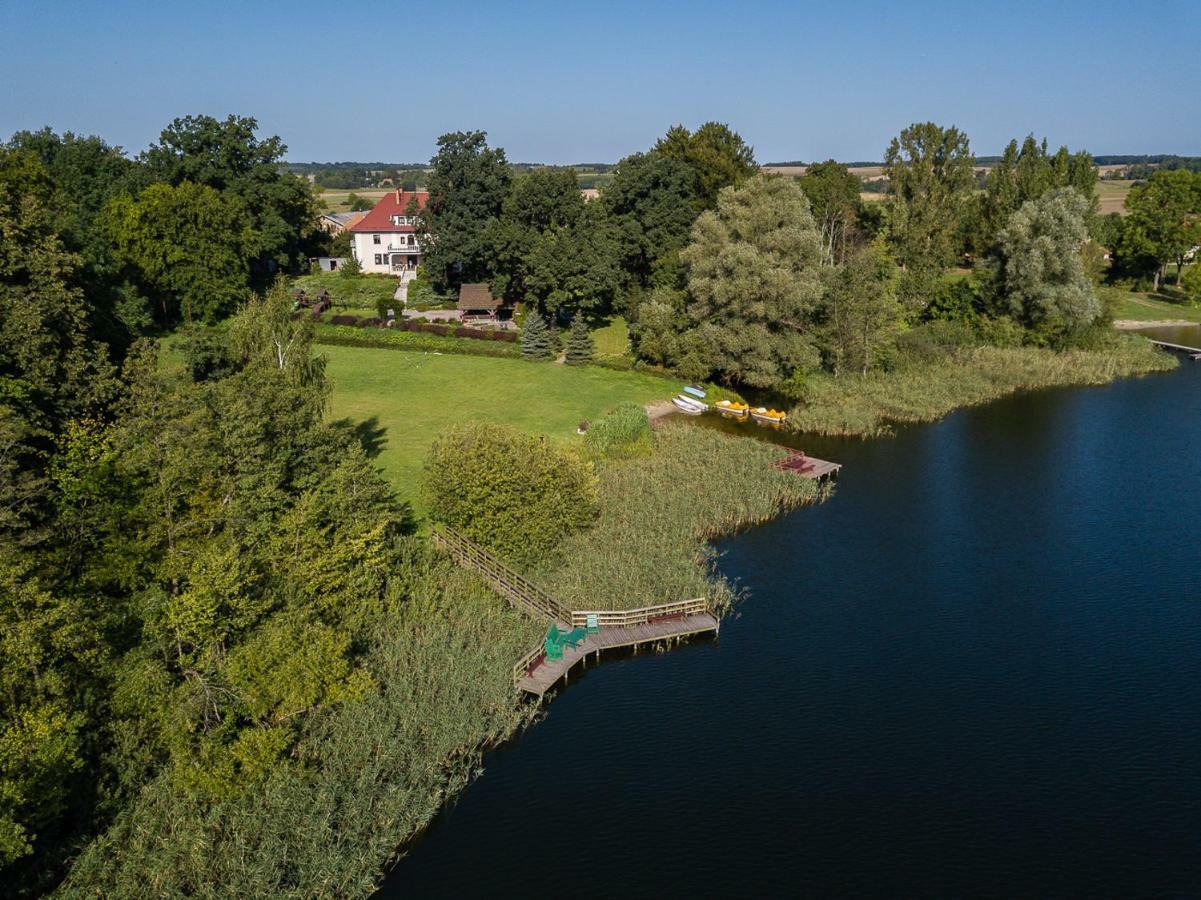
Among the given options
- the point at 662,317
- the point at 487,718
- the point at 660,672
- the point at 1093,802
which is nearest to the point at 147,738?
the point at 487,718

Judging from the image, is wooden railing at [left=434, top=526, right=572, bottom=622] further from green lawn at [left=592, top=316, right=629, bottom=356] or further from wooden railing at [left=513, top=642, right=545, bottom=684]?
green lawn at [left=592, top=316, right=629, bottom=356]

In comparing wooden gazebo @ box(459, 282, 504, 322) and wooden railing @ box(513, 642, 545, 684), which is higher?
wooden gazebo @ box(459, 282, 504, 322)

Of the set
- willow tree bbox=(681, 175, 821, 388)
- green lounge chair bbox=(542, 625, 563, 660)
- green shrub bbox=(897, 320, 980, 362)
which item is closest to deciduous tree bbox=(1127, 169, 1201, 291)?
green shrub bbox=(897, 320, 980, 362)

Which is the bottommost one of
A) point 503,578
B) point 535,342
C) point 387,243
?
point 503,578

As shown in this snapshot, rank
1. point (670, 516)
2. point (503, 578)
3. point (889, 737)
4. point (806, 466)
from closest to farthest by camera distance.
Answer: point (889, 737) → point (503, 578) → point (670, 516) → point (806, 466)

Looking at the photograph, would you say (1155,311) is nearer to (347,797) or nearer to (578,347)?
(578,347)

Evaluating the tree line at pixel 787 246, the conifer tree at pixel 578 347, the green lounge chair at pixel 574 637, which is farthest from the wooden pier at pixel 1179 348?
the green lounge chair at pixel 574 637

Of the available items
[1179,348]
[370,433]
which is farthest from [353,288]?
[1179,348]
